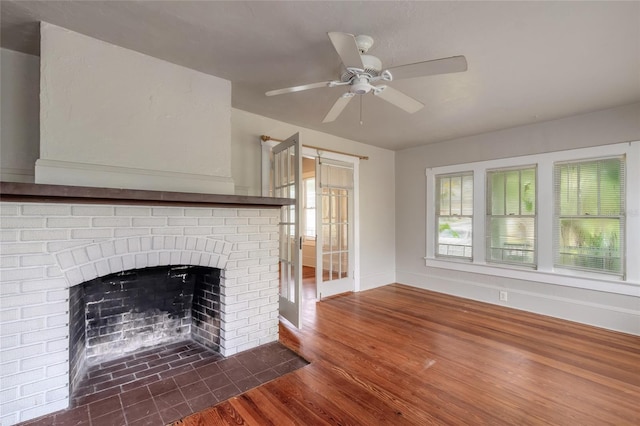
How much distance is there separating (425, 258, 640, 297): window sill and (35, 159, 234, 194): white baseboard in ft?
12.1

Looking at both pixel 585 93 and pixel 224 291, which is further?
pixel 585 93

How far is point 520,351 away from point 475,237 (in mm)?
1957

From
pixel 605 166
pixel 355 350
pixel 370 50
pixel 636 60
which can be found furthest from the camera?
pixel 605 166

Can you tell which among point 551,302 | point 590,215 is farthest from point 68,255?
point 590,215

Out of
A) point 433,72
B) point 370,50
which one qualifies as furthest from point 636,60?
point 370,50

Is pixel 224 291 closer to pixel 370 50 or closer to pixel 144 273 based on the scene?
pixel 144 273

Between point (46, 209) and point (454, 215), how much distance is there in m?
4.78

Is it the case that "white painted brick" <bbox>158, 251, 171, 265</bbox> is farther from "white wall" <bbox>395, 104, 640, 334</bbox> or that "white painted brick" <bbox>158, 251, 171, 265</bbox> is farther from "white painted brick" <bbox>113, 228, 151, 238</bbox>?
"white wall" <bbox>395, 104, 640, 334</bbox>

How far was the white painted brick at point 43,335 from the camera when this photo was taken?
1.75 metres

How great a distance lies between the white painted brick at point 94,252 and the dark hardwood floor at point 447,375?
1.24 m

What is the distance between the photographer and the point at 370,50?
2.14 m

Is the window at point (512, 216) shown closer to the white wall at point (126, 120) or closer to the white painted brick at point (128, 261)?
the white wall at point (126, 120)

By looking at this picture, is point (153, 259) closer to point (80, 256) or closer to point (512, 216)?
point (80, 256)

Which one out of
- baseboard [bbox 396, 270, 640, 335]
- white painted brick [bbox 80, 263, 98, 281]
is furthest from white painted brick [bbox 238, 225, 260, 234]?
baseboard [bbox 396, 270, 640, 335]
